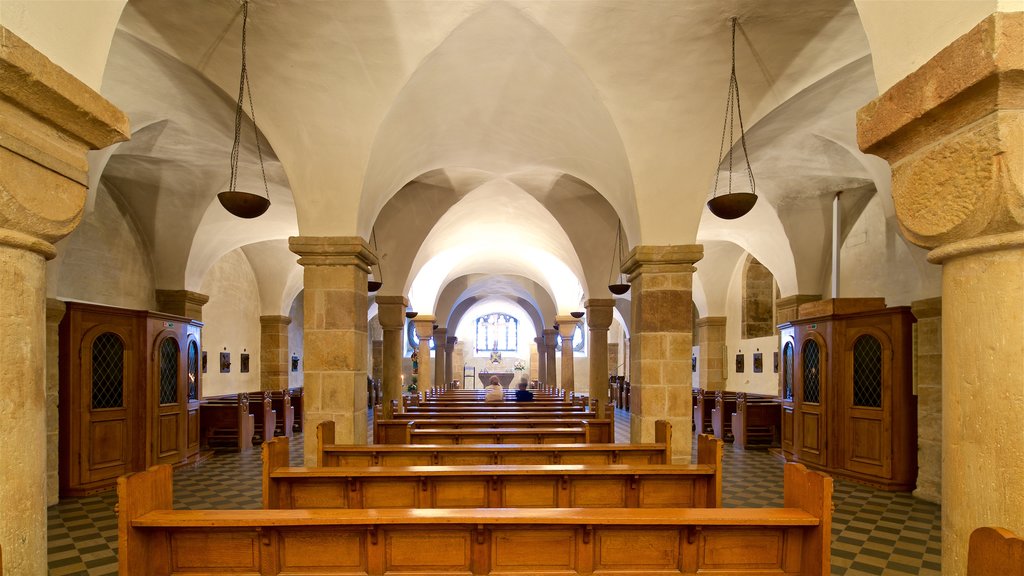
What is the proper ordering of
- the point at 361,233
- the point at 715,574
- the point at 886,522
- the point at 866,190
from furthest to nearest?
the point at 866,190 → the point at 361,233 → the point at 886,522 → the point at 715,574

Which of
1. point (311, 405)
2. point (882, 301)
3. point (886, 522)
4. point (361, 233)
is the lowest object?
point (886, 522)

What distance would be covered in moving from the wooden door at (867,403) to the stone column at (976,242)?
22.5 ft

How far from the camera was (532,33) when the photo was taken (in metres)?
5.71

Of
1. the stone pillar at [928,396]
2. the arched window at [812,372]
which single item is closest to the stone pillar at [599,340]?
the arched window at [812,372]

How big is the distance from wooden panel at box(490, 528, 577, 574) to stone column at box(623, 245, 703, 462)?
3.92 meters

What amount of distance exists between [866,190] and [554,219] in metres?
5.59

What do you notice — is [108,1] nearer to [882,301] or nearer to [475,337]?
[882,301]

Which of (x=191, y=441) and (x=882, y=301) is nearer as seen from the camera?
(x=882, y=301)

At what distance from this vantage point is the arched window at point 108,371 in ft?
26.2

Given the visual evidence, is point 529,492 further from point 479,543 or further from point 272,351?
point 272,351

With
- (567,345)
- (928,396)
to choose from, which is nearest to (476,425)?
(928,396)

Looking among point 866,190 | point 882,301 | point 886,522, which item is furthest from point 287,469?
point 866,190

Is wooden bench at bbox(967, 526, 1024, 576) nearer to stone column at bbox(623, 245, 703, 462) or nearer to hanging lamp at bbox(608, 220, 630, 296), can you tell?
stone column at bbox(623, 245, 703, 462)

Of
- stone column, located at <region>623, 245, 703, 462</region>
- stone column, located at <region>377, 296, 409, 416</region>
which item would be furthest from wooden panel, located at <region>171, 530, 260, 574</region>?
stone column, located at <region>377, 296, 409, 416</region>
